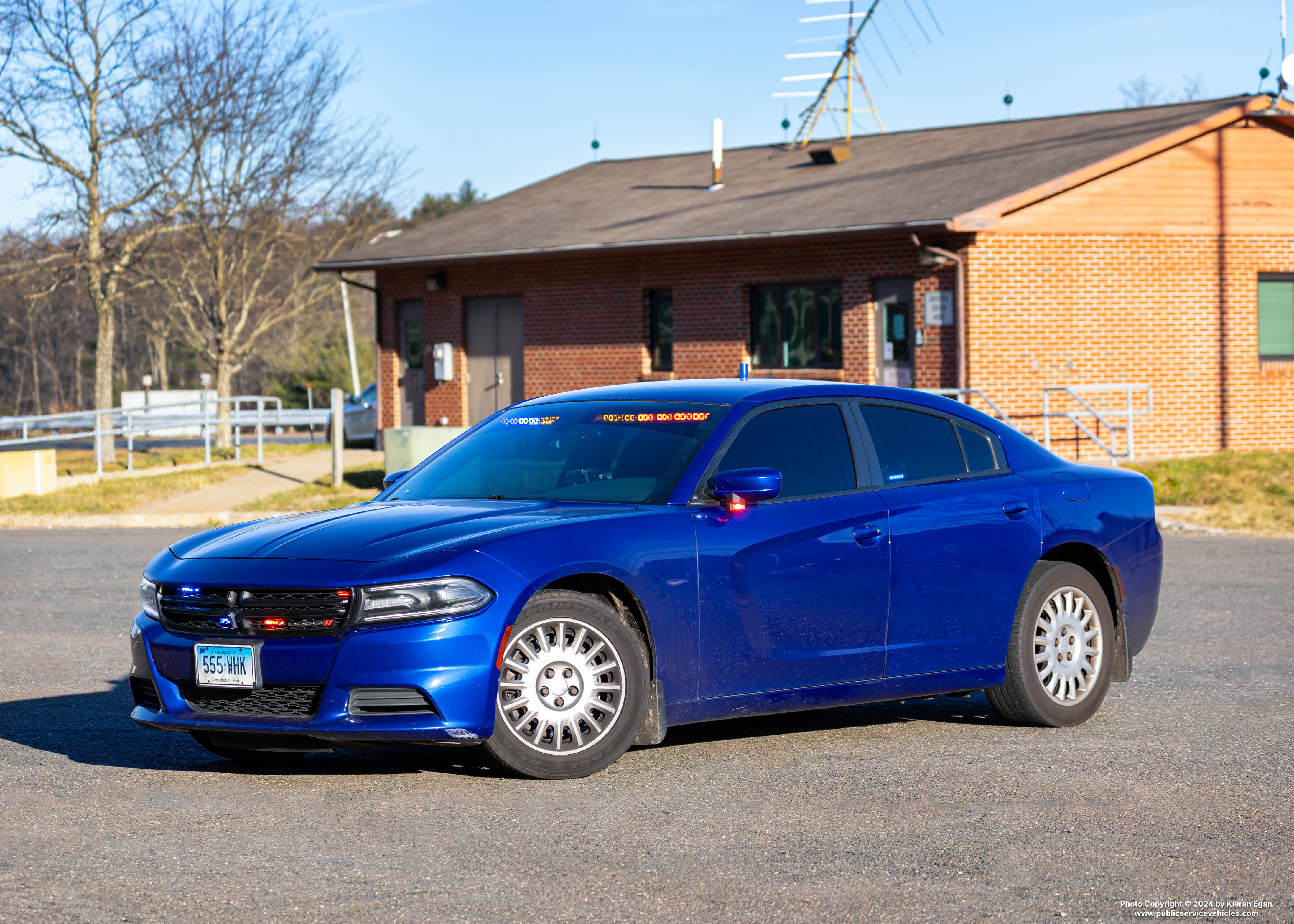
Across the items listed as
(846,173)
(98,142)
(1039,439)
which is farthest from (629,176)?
(1039,439)

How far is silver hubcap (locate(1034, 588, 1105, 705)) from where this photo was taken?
23.4ft

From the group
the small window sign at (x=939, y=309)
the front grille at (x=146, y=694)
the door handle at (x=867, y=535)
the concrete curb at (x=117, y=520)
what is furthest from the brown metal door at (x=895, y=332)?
the front grille at (x=146, y=694)

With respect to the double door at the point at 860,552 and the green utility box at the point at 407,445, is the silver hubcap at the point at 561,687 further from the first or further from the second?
the green utility box at the point at 407,445

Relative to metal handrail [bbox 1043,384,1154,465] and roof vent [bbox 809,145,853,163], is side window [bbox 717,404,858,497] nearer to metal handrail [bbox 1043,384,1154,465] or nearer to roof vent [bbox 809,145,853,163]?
metal handrail [bbox 1043,384,1154,465]

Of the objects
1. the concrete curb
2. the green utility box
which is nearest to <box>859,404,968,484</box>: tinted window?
the concrete curb

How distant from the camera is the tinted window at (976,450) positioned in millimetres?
7203

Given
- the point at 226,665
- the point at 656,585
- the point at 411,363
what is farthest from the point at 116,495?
the point at 656,585

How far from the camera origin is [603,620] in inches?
230

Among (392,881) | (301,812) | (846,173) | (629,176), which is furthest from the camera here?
(629,176)

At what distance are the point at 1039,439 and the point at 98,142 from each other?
1829cm

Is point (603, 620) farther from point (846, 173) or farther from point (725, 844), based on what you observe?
point (846, 173)

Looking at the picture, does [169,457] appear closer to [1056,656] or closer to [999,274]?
[999,274]

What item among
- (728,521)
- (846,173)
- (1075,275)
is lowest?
(728,521)

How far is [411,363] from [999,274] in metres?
12.8
